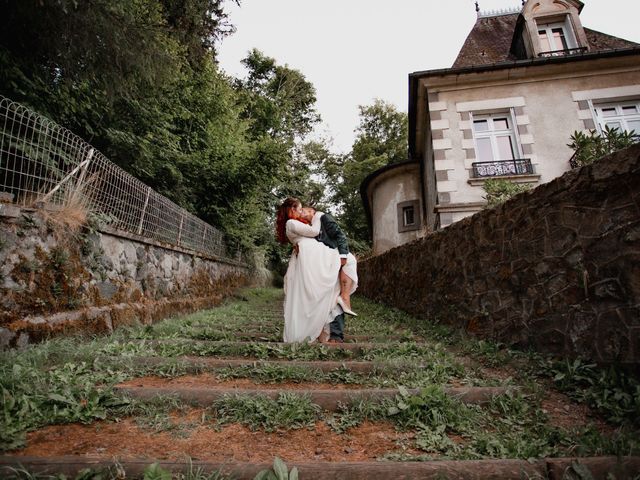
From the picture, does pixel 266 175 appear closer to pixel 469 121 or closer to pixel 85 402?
pixel 469 121

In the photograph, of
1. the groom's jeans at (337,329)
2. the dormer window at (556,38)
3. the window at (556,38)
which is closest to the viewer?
the groom's jeans at (337,329)

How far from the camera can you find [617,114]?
9.27 m

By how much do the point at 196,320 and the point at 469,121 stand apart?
949 cm

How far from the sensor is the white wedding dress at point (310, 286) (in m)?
3.58

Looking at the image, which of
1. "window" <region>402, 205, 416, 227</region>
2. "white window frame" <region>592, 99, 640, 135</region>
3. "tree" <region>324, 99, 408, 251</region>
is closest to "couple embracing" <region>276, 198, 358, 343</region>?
"window" <region>402, 205, 416, 227</region>

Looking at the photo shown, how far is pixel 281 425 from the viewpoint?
1.76m

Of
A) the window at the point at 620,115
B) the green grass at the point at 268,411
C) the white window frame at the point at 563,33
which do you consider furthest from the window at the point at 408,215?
the green grass at the point at 268,411

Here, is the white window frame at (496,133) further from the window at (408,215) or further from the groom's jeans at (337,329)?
the groom's jeans at (337,329)

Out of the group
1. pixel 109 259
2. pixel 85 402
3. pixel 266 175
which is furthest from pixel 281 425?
pixel 266 175

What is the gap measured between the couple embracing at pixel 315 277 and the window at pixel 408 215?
31.0 feet

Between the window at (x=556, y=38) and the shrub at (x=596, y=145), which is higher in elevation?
the window at (x=556, y=38)

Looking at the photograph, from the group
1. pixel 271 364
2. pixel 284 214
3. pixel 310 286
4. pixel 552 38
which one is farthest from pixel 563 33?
pixel 271 364

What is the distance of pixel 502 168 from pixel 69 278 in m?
10.3

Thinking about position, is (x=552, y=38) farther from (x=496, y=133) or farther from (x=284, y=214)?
(x=284, y=214)
